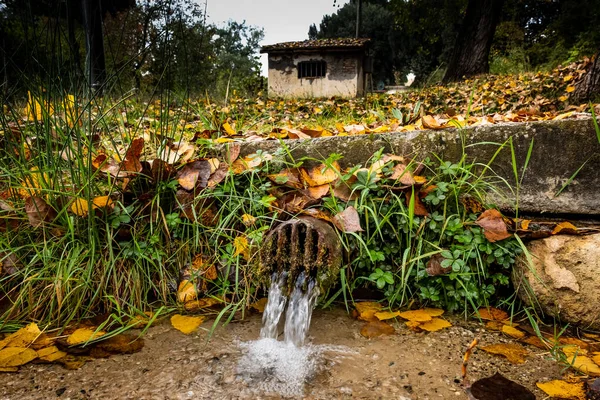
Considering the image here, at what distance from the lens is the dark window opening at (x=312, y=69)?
15.8 metres

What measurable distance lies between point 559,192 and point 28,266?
2.11 m

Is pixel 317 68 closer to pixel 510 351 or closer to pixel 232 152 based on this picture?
pixel 232 152

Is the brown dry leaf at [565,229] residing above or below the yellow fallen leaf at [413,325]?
above

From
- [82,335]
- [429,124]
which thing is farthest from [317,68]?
[82,335]

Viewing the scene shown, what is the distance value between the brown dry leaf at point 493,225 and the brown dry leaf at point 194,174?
3.83 ft

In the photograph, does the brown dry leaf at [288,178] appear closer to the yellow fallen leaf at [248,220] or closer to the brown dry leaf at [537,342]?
the yellow fallen leaf at [248,220]

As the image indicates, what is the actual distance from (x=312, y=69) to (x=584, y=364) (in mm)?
15782

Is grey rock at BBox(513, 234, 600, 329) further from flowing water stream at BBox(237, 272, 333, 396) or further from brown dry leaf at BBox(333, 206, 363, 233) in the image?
flowing water stream at BBox(237, 272, 333, 396)

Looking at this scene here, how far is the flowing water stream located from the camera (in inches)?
47.2

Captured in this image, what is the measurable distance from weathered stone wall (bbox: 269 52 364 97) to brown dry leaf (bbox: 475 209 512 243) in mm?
14186

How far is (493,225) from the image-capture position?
1521 millimetres

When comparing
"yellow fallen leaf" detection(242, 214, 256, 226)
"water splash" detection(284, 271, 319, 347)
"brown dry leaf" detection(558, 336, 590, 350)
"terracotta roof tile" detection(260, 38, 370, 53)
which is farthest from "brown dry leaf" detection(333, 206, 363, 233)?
"terracotta roof tile" detection(260, 38, 370, 53)

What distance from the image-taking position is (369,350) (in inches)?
53.1

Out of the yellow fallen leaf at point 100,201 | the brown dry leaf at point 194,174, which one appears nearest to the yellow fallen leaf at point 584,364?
the brown dry leaf at point 194,174
